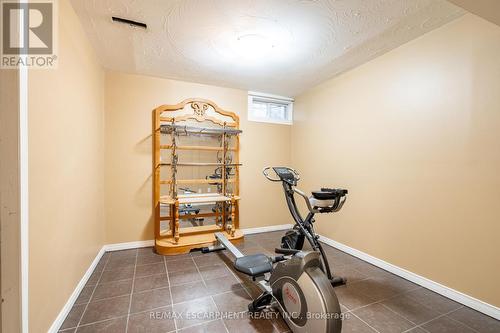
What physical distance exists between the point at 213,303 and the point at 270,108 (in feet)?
12.0

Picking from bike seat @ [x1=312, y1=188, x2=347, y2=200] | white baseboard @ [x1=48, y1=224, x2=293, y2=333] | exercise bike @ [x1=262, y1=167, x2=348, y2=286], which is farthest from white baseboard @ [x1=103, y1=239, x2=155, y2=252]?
bike seat @ [x1=312, y1=188, x2=347, y2=200]

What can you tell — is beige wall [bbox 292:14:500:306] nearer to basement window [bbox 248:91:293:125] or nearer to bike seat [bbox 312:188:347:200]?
bike seat [bbox 312:188:347:200]

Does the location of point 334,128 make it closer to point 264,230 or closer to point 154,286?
point 264,230

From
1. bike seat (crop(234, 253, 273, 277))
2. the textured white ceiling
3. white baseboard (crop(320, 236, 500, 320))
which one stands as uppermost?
the textured white ceiling

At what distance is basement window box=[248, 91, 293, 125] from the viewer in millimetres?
4230

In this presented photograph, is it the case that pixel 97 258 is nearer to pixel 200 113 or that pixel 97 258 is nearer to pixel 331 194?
pixel 200 113

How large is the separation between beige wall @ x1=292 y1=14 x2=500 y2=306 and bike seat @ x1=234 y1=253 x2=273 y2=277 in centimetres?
166

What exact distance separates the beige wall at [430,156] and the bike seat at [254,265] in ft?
5.45

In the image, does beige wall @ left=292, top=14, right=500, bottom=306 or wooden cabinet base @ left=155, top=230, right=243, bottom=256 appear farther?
wooden cabinet base @ left=155, top=230, right=243, bottom=256

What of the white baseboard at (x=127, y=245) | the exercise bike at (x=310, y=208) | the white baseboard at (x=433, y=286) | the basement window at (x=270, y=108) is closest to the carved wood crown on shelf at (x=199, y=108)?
the basement window at (x=270, y=108)

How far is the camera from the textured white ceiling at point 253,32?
6.28 feet

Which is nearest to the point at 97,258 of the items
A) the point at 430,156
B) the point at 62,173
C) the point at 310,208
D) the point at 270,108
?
the point at 62,173

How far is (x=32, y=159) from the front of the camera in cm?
130

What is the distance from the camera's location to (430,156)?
7.47ft
